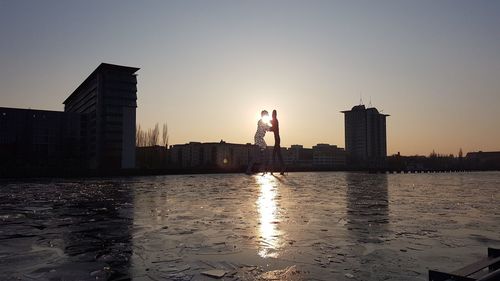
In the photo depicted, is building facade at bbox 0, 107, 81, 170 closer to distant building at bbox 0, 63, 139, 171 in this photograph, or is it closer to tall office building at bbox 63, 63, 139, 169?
distant building at bbox 0, 63, 139, 171

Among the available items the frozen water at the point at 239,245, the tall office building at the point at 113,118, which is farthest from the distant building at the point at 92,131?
the frozen water at the point at 239,245

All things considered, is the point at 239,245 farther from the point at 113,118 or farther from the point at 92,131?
the point at 92,131

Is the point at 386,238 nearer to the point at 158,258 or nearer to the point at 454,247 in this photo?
the point at 454,247

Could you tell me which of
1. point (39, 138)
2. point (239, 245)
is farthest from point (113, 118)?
point (239, 245)

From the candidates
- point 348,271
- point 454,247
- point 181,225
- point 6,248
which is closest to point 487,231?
point 454,247

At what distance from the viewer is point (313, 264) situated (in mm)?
9008

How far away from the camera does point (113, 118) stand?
135 m

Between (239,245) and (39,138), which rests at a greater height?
(39,138)

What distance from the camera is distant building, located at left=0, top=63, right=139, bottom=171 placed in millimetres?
129375

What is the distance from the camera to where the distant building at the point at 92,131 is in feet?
424

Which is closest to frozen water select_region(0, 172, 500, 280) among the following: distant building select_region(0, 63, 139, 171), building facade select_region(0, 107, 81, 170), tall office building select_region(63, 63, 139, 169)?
tall office building select_region(63, 63, 139, 169)

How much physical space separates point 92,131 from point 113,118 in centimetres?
1255

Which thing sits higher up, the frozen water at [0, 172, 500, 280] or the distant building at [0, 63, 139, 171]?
the distant building at [0, 63, 139, 171]

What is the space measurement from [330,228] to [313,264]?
18.5ft
